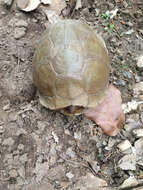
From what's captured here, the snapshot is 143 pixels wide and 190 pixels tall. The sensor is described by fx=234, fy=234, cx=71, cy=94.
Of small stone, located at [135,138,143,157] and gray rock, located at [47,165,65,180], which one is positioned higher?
small stone, located at [135,138,143,157]

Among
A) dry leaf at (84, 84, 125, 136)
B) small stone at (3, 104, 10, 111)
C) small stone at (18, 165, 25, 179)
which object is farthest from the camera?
small stone at (3, 104, 10, 111)

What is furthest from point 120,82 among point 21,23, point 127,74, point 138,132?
point 21,23

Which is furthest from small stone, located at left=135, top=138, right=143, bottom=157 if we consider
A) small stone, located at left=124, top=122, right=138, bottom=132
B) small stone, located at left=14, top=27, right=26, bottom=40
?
small stone, located at left=14, top=27, right=26, bottom=40

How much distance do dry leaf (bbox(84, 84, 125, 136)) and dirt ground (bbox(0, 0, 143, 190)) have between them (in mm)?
68

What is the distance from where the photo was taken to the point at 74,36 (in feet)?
7.42

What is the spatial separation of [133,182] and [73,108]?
897 mm

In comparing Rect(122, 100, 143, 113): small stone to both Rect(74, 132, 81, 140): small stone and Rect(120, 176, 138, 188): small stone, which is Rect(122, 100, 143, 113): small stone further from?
Rect(120, 176, 138, 188): small stone

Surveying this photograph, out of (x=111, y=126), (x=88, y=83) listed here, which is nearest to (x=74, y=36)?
(x=88, y=83)

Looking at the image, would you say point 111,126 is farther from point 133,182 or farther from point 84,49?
point 84,49

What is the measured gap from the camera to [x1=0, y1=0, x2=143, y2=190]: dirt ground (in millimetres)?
2311

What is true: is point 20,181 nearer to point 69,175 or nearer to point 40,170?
point 40,170

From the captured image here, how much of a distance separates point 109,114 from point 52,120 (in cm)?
62

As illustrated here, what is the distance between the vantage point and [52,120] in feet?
8.37

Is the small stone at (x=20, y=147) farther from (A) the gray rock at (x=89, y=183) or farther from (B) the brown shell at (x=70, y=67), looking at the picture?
(A) the gray rock at (x=89, y=183)
